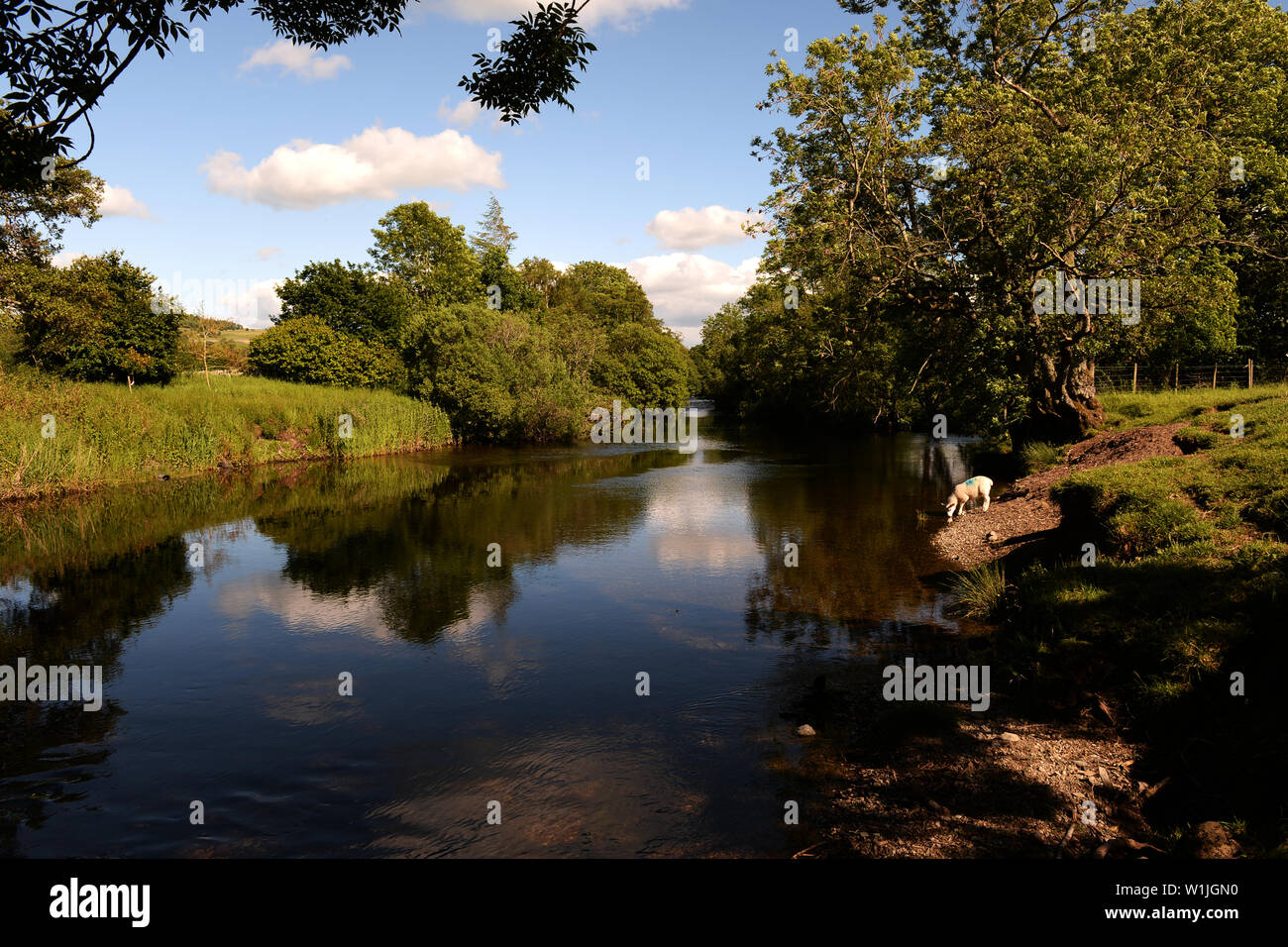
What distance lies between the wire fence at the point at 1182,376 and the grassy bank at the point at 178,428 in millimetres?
33602

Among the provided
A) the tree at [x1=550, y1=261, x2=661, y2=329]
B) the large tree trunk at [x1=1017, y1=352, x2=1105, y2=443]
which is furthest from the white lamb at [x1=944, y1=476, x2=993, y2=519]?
the tree at [x1=550, y1=261, x2=661, y2=329]

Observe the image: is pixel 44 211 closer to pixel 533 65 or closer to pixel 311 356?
pixel 311 356

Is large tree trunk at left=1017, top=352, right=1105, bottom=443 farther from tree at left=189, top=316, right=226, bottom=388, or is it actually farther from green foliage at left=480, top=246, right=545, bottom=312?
green foliage at left=480, top=246, right=545, bottom=312

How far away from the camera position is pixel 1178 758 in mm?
6152

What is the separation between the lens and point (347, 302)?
154 feet

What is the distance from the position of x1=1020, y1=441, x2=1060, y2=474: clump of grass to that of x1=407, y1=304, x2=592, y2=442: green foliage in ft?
90.5

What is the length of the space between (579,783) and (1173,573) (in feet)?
24.1

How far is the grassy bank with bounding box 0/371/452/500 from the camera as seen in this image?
22828mm

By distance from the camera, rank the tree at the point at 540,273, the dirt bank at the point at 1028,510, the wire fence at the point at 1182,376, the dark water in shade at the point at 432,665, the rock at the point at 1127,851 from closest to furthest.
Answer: the rock at the point at 1127,851 < the dark water in shade at the point at 432,665 < the dirt bank at the point at 1028,510 < the wire fence at the point at 1182,376 < the tree at the point at 540,273

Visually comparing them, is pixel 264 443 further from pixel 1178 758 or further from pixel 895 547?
pixel 1178 758

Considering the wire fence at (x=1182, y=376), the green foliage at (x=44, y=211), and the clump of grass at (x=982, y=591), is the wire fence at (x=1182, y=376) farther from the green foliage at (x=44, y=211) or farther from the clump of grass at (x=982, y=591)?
the green foliage at (x=44, y=211)

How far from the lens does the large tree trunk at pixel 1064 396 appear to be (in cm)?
2262

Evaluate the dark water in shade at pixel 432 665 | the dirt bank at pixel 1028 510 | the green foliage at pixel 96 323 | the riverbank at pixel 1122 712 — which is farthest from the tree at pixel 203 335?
the riverbank at pixel 1122 712

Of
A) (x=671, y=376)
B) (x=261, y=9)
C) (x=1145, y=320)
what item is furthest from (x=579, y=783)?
(x=671, y=376)
